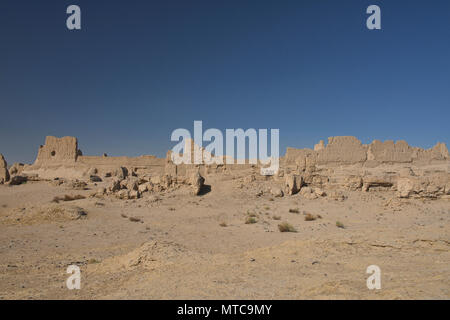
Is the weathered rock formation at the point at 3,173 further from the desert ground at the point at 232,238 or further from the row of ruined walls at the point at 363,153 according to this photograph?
the row of ruined walls at the point at 363,153

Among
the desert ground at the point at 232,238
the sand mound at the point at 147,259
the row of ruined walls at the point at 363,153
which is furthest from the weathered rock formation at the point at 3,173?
the sand mound at the point at 147,259

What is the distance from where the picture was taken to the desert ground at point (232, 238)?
154 inches

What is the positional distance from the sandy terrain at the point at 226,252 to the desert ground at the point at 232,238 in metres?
0.03

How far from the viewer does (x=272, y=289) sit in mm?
3688

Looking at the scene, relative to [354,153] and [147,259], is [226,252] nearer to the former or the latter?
[147,259]

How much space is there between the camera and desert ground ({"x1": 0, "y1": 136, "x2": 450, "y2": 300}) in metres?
3.92

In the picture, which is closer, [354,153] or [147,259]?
[147,259]

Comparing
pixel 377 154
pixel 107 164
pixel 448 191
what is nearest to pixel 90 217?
pixel 448 191

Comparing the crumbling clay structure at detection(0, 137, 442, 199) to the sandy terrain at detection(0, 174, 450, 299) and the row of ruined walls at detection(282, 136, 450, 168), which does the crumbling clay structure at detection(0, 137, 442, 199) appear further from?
the sandy terrain at detection(0, 174, 450, 299)

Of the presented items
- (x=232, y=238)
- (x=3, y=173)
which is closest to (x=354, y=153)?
(x=232, y=238)

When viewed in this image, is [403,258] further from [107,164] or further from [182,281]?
[107,164]

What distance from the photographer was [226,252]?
24.4ft

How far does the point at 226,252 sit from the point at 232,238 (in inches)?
71.6
